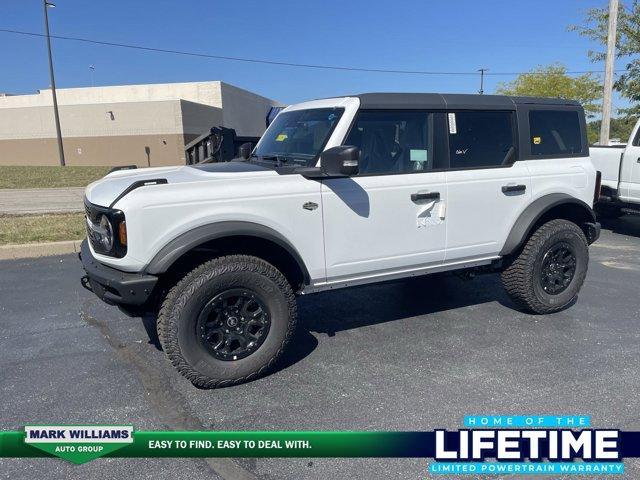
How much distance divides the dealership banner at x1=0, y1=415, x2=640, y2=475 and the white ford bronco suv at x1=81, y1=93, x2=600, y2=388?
674 mm

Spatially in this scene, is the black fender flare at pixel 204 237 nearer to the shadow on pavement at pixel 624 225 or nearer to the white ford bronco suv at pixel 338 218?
the white ford bronco suv at pixel 338 218

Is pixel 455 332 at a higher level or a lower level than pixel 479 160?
lower

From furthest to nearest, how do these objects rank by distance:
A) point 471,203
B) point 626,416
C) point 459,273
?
point 459,273 < point 471,203 < point 626,416

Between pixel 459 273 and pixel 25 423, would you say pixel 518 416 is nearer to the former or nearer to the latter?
pixel 459 273

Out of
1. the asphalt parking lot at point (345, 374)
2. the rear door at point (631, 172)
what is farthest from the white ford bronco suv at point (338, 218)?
the rear door at point (631, 172)

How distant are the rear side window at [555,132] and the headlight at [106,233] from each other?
3.63 meters

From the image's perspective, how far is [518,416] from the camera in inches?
116

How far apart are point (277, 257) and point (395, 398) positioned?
1.28 m

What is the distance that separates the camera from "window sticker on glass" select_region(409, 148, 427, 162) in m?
3.96

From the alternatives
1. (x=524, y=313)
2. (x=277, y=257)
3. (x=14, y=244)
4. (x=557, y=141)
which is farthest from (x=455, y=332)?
(x=14, y=244)

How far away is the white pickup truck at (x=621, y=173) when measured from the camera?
8173 millimetres

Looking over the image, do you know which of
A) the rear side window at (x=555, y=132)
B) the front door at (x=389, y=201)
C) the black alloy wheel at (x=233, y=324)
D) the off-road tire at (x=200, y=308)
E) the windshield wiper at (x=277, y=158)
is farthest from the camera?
the rear side window at (x=555, y=132)

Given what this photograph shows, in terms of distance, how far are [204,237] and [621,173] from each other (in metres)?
7.96

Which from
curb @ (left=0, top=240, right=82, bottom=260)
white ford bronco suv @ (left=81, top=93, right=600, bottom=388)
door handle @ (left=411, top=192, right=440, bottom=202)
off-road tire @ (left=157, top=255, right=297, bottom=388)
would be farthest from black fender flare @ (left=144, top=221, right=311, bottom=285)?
curb @ (left=0, top=240, right=82, bottom=260)
